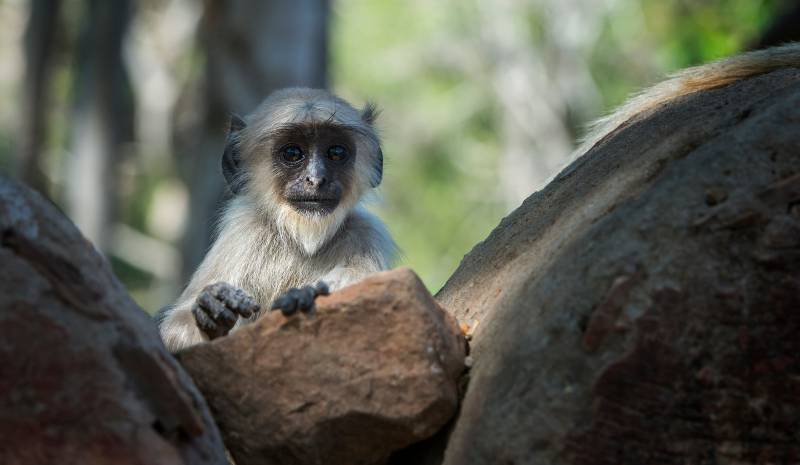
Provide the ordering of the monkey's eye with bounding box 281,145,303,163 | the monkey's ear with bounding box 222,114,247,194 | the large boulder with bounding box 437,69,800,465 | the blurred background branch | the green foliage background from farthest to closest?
the green foliage background, the blurred background branch, the monkey's ear with bounding box 222,114,247,194, the monkey's eye with bounding box 281,145,303,163, the large boulder with bounding box 437,69,800,465

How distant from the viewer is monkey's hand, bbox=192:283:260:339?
5.04 metres

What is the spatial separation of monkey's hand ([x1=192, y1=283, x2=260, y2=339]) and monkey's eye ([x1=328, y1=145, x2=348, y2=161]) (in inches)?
59.5

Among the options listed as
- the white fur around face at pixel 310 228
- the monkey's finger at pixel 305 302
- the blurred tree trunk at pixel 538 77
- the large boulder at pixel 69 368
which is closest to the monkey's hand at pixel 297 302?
the monkey's finger at pixel 305 302

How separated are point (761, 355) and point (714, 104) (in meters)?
1.38

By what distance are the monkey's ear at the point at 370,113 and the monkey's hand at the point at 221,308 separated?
222 cm

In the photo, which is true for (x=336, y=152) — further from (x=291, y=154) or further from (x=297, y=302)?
(x=297, y=302)

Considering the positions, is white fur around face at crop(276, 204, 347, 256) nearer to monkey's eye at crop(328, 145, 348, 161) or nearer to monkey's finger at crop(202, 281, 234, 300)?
monkey's eye at crop(328, 145, 348, 161)

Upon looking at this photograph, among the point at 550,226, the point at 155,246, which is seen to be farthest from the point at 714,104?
the point at 155,246

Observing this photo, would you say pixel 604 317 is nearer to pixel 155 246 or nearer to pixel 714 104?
pixel 714 104

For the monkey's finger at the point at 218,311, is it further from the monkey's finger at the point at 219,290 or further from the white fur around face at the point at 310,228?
the white fur around face at the point at 310,228

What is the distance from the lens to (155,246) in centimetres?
2894

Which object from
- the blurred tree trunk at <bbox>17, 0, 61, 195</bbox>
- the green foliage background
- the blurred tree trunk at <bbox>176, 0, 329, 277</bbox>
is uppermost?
the blurred tree trunk at <bbox>17, 0, 61, 195</bbox>

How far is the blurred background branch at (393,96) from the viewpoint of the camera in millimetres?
17781

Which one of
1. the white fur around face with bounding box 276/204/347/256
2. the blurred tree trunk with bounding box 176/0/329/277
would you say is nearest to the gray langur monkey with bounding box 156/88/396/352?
the white fur around face with bounding box 276/204/347/256
